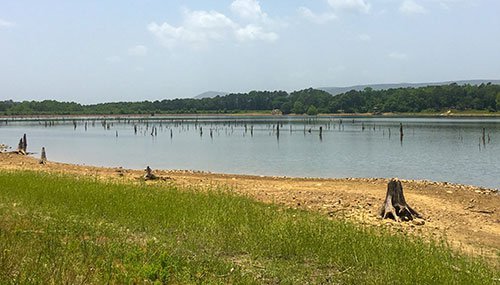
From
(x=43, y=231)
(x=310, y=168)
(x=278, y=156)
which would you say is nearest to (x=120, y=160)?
(x=278, y=156)

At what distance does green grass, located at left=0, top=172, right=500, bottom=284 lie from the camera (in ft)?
21.3

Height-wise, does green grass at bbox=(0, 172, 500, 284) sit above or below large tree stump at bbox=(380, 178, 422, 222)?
above

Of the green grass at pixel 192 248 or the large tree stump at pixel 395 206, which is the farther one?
the large tree stump at pixel 395 206

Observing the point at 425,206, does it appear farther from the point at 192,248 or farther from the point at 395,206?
the point at 192,248

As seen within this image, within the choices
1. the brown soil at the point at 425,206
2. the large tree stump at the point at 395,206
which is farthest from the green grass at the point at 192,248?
the large tree stump at the point at 395,206

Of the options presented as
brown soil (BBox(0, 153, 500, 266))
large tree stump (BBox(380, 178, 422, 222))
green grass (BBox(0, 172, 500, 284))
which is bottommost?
brown soil (BBox(0, 153, 500, 266))

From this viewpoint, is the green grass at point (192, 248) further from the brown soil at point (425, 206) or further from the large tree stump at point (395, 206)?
the large tree stump at point (395, 206)

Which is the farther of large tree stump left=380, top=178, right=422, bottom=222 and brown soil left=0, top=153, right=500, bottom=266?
large tree stump left=380, top=178, right=422, bottom=222

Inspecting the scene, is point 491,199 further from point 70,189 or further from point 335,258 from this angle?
point 70,189

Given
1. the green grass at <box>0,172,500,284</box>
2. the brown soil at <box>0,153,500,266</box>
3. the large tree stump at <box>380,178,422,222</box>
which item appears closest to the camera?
the green grass at <box>0,172,500,284</box>

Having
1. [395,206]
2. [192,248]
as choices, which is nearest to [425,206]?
[395,206]

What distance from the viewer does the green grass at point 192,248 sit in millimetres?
6500

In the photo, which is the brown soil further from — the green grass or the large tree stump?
the green grass

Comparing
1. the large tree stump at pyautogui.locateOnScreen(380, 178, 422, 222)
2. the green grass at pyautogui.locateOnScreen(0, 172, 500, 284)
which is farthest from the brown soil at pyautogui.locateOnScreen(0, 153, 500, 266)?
the green grass at pyautogui.locateOnScreen(0, 172, 500, 284)
